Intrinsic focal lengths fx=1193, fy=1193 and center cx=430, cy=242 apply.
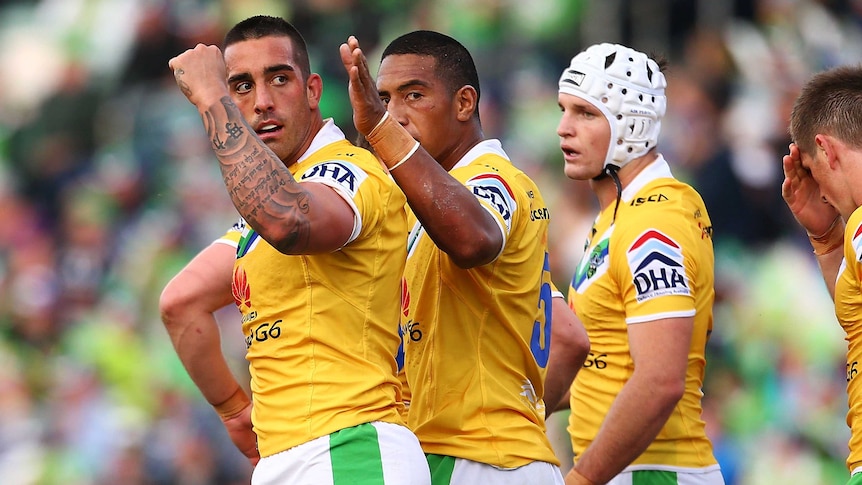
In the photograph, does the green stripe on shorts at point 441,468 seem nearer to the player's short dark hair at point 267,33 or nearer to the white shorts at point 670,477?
the white shorts at point 670,477

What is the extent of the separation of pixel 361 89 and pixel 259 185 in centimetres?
49

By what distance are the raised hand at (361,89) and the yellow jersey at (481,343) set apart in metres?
0.48

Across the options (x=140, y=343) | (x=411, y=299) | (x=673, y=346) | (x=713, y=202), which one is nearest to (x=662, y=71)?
(x=673, y=346)

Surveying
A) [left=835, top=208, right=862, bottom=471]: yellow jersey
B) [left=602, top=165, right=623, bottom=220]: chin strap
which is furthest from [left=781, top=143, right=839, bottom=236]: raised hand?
[left=602, top=165, right=623, bottom=220]: chin strap

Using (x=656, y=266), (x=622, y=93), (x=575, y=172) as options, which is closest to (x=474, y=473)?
(x=656, y=266)

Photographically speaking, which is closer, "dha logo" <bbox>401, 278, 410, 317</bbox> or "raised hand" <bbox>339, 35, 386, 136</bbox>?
"raised hand" <bbox>339, 35, 386, 136</bbox>

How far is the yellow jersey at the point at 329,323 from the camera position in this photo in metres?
3.76

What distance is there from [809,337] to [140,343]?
17.8 feet

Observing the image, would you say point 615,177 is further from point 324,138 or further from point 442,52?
point 324,138

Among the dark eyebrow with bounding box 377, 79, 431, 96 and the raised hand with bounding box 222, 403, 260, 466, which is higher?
the dark eyebrow with bounding box 377, 79, 431, 96

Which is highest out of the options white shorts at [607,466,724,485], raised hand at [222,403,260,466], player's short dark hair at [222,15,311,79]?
player's short dark hair at [222,15,311,79]

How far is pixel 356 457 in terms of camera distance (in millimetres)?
3688

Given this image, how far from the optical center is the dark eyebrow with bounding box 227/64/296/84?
4.27 meters

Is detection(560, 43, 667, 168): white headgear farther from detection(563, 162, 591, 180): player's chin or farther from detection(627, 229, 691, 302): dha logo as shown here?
detection(627, 229, 691, 302): dha logo
